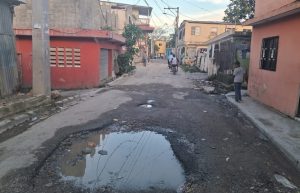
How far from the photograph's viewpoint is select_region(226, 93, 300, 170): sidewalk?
6696 mm

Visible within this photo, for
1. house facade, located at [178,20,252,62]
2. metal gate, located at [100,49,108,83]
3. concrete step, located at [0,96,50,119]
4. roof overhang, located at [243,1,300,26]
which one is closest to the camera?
concrete step, located at [0,96,50,119]

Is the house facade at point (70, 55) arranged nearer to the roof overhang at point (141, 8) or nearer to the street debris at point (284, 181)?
the street debris at point (284, 181)

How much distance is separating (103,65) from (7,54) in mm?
7045

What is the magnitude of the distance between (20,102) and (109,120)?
2.81m

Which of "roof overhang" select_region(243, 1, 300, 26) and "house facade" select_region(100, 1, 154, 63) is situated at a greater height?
"house facade" select_region(100, 1, 154, 63)

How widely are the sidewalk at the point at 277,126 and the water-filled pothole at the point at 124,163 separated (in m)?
2.33

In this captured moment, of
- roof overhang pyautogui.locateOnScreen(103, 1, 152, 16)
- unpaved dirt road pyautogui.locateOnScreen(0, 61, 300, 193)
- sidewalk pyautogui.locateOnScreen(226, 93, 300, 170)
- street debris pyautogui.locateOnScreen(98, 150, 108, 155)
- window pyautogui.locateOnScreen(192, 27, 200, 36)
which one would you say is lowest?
street debris pyautogui.locateOnScreen(98, 150, 108, 155)

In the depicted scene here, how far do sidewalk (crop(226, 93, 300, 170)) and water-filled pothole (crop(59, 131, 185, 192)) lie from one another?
2.33 meters

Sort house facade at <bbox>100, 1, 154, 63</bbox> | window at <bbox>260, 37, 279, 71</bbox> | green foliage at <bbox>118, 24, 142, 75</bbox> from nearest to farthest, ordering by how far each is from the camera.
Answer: window at <bbox>260, 37, 279, 71</bbox> < green foliage at <bbox>118, 24, 142, 75</bbox> < house facade at <bbox>100, 1, 154, 63</bbox>

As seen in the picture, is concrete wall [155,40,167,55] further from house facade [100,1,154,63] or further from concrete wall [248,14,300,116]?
concrete wall [248,14,300,116]

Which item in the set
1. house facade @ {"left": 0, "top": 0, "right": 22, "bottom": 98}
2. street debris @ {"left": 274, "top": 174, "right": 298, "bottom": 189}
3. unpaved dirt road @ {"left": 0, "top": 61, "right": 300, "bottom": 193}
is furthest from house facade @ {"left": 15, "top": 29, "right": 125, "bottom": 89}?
street debris @ {"left": 274, "top": 174, "right": 298, "bottom": 189}

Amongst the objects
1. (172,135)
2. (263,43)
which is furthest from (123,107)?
(263,43)

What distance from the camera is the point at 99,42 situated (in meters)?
17.2

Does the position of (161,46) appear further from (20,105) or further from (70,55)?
(20,105)
